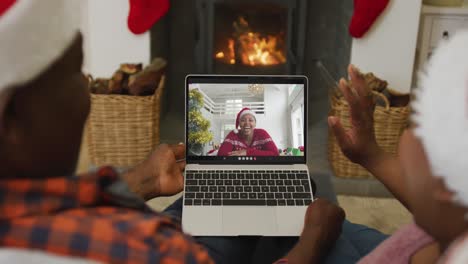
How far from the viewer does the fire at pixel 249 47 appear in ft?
8.96

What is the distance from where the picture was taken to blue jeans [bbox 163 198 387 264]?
4.03ft

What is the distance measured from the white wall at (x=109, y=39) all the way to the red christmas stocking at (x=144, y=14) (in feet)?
0.14

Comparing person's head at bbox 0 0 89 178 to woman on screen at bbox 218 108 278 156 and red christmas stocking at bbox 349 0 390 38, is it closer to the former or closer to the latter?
woman on screen at bbox 218 108 278 156

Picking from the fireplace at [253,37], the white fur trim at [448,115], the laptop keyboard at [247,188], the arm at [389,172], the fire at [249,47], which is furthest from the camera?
the fire at [249,47]

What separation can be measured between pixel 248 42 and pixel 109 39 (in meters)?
0.67

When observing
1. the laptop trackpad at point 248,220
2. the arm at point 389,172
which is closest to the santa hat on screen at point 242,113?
the laptop trackpad at point 248,220

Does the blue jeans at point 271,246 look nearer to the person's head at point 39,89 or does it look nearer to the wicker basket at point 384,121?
the person's head at point 39,89

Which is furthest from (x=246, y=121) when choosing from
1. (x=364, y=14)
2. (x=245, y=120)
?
(x=364, y=14)

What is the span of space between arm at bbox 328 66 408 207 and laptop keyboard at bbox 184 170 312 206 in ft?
0.57

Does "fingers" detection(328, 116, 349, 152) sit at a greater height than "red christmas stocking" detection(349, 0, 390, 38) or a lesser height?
lesser

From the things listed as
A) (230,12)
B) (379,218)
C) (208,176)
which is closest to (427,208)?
(208,176)

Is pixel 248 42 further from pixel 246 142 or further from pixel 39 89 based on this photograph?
pixel 39 89

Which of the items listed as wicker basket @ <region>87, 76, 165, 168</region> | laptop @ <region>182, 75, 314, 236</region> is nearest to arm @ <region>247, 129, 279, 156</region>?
laptop @ <region>182, 75, 314, 236</region>

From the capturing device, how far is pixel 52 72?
2.11 feet
